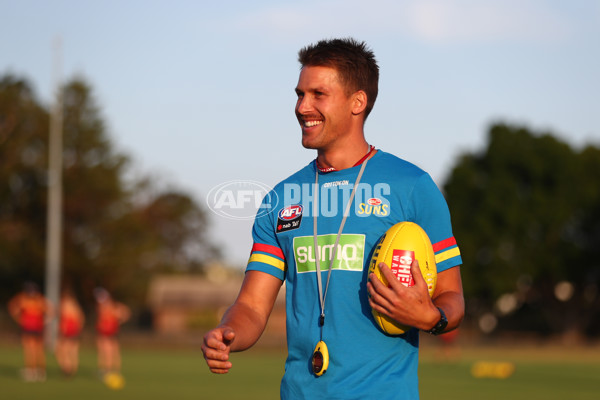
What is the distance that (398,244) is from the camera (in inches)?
160

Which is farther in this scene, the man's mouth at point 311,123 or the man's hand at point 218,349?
the man's mouth at point 311,123

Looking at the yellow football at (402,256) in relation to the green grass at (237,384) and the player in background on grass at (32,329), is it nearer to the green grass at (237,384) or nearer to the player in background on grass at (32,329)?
the green grass at (237,384)

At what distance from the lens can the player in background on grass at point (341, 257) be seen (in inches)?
164

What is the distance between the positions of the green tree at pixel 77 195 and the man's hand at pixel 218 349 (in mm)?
69930

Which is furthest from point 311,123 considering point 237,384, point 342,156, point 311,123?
point 237,384

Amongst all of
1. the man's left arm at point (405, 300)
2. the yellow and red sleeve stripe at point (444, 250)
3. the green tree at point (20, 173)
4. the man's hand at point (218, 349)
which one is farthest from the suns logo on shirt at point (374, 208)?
the green tree at point (20, 173)

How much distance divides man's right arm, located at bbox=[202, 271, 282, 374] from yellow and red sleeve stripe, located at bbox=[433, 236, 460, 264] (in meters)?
0.88

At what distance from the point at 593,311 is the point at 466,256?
34.9 ft

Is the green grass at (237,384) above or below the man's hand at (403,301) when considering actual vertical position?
below

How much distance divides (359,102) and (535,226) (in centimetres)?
6504

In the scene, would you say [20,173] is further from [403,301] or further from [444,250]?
[403,301]

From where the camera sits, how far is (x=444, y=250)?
4.36m

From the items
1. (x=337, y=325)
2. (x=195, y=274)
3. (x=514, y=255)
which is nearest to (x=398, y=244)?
(x=337, y=325)

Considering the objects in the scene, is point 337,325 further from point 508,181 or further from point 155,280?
point 155,280
